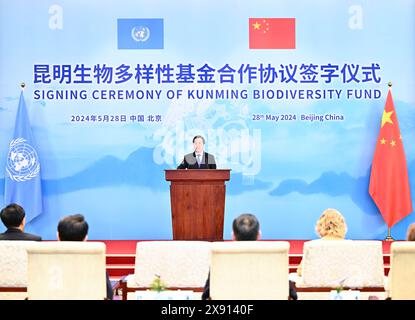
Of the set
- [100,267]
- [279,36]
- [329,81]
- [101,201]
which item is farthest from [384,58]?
[100,267]

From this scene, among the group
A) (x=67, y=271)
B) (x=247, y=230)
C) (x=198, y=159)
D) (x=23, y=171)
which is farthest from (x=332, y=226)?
(x=23, y=171)

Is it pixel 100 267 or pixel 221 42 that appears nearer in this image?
pixel 100 267

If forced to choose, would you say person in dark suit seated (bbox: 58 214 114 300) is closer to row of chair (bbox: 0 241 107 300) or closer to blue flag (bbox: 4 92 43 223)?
row of chair (bbox: 0 241 107 300)

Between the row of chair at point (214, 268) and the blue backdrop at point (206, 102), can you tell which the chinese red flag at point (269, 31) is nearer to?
the blue backdrop at point (206, 102)

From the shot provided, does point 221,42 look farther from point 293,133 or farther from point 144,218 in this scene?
point 144,218

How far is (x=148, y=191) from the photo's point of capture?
9406mm

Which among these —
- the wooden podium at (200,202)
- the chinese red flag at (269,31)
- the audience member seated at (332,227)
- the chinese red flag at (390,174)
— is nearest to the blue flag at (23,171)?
the wooden podium at (200,202)

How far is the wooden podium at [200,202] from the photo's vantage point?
24.9ft

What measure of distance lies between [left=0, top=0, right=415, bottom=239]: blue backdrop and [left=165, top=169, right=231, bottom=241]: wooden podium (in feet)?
5.68

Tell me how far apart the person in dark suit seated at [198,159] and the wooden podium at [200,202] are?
58 cm

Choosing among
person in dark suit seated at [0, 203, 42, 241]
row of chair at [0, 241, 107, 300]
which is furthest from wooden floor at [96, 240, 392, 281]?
row of chair at [0, 241, 107, 300]

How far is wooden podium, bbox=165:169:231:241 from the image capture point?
7590mm

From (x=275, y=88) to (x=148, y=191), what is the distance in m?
2.08
